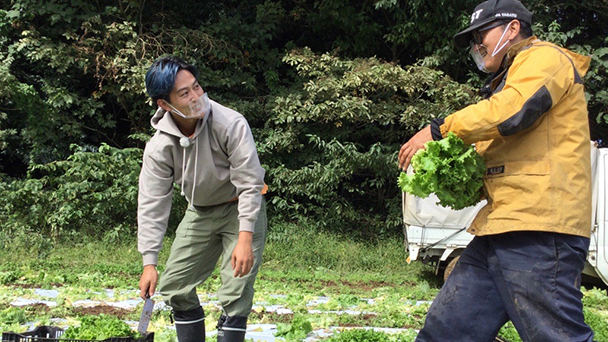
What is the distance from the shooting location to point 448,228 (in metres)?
10.0

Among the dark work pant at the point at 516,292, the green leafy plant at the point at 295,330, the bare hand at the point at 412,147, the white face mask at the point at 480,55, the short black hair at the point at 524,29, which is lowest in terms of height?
the green leafy plant at the point at 295,330

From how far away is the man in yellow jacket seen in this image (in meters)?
2.95

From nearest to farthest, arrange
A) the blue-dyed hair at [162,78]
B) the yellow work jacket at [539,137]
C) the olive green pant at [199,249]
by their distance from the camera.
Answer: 1. the yellow work jacket at [539,137]
2. the blue-dyed hair at [162,78]
3. the olive green pant at [199,249]

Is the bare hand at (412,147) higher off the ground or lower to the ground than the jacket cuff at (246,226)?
higher

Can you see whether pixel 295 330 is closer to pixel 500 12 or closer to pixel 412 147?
pixel 412 147

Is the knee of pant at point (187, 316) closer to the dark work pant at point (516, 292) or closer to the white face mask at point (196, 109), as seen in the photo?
the white face mask at point (196, 109)

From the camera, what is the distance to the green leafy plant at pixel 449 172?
10.7ft

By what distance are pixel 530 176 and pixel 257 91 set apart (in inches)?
501

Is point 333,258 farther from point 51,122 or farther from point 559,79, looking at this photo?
point 559,79

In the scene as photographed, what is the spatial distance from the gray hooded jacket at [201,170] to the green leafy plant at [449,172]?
1097mm

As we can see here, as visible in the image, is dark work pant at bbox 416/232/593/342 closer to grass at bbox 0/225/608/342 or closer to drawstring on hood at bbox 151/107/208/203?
grass at bbox 0/225/608/342

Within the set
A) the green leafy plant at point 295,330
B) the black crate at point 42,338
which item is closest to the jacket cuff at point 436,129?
the black crate at point 42,338

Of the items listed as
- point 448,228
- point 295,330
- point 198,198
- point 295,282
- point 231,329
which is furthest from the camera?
point 295,282

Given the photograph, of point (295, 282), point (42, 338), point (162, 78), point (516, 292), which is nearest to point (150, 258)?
point (42, 338)
